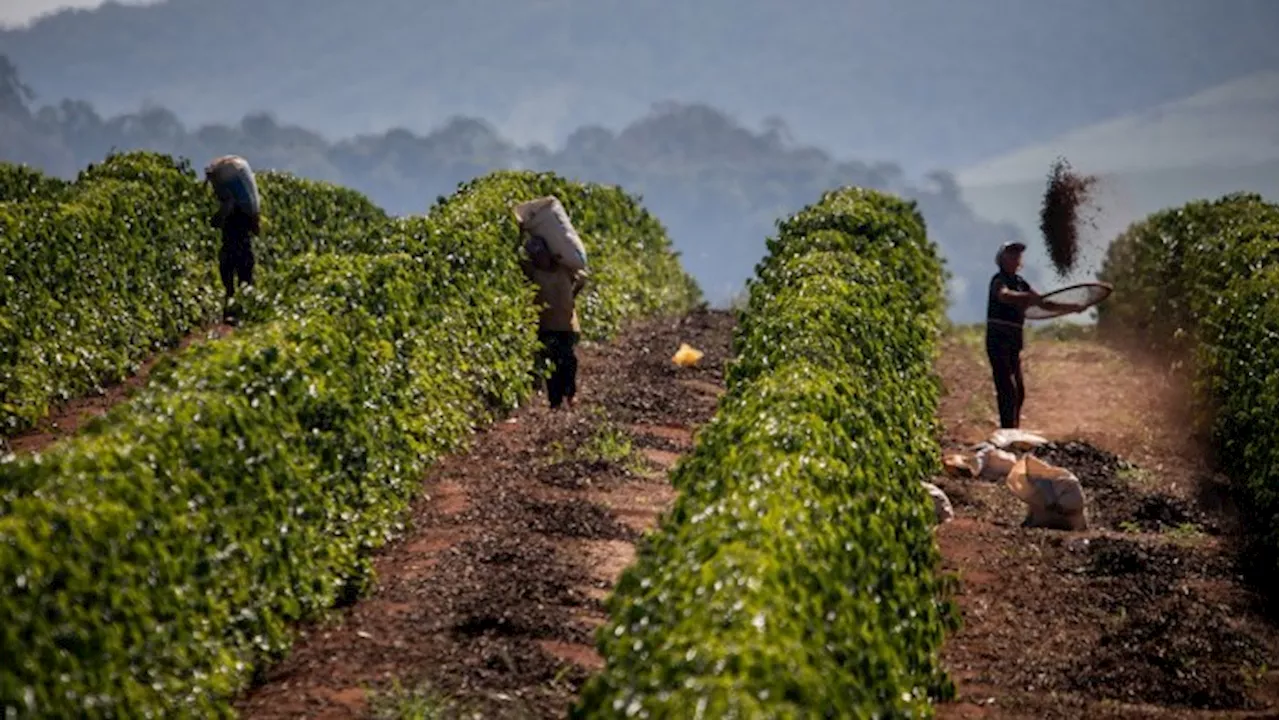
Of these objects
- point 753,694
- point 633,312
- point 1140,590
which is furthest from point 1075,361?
point 753,694

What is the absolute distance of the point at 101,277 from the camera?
18.9 metres

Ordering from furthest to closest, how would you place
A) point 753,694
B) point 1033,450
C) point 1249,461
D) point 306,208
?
point 306,208, point 1033,450, point 1249,461, point 753,694

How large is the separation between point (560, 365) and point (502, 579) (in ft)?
20.0

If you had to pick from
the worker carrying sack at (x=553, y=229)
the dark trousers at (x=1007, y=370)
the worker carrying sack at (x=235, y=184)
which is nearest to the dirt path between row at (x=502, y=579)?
the worker carrying sack at (x=553, y=229)

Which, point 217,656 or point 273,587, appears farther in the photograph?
point 273,587

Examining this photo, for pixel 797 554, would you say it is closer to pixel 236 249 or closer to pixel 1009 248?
pixel 1009 248

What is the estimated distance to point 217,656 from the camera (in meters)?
8.91

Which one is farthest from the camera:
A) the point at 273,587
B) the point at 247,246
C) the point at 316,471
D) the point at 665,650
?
the point at 247,246

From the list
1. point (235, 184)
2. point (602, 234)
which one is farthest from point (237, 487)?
point (602, 234)

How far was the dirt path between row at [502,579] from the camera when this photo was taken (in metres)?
9.37

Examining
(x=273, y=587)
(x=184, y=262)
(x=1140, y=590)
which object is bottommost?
(x=1140, y=590)

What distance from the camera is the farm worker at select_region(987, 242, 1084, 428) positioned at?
17.2m

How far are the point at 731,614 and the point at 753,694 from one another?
64 cm

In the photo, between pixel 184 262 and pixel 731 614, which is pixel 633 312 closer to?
pixel 184 262
